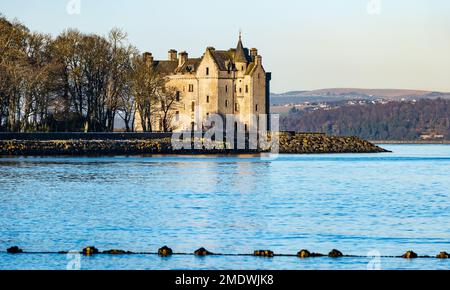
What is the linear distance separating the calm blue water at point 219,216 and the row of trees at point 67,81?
69.3 ft

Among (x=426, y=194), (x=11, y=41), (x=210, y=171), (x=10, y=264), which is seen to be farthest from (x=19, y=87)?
(x=10, y=264)

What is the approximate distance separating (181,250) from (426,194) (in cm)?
3099

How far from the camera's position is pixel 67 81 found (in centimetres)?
10981

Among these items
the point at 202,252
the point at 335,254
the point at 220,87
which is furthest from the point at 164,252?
the point at 220,87

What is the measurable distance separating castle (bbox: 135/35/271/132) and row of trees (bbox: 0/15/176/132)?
1669 centimetres

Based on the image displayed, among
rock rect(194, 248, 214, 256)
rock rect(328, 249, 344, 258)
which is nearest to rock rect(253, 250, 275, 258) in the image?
rock rect(194, 248, 214, 256)

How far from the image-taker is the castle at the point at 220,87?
135 meters

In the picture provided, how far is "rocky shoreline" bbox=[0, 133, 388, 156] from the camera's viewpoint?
101750 millimetres

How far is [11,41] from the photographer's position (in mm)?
100812

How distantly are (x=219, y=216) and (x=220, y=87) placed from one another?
3620 inches

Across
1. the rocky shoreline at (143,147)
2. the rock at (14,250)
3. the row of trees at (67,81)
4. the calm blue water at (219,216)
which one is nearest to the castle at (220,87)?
the rocky shoreline at (143,147)

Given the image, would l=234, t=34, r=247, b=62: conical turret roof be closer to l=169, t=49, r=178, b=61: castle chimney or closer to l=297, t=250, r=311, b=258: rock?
l=169, t=49, r=178, b=61: castle chimney

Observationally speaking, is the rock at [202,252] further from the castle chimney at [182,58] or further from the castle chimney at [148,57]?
the castle chimney at [182,58]

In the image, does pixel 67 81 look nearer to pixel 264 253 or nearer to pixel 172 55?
pixel 172 55
